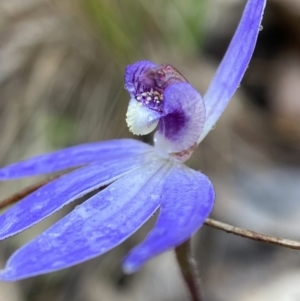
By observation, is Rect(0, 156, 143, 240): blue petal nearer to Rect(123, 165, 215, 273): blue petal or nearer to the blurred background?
Rect(123, 165, 215, 273): blue petal

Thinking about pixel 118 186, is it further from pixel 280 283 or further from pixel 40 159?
pixel 280 283

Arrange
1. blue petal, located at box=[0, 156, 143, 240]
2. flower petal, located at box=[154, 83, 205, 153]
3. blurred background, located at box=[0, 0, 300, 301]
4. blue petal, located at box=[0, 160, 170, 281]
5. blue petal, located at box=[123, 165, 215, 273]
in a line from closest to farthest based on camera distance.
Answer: blue petal, located at box=[123, 165, 215, 273] < blue petal, located at box=[0, 160, 170, 281] < blue petal, located at box=[0, 156, 143, 240] < flower petal, located at box=[154, 83, 205, 153] < blurred background, located at box=[0, 0, 300, 301]

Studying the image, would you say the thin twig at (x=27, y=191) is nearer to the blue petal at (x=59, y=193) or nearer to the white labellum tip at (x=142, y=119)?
the blue petal at (x=59, y=193)

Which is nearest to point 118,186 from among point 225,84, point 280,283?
point 225,84

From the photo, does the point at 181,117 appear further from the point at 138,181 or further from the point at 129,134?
the point at 129,134

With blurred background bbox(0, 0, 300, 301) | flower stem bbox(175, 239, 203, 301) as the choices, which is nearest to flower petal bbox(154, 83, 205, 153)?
flower stem bbox(175, 239, 203, 301)

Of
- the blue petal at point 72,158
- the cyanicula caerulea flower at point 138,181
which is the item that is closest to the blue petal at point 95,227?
the cyanicula caerulea flower at point 138,181

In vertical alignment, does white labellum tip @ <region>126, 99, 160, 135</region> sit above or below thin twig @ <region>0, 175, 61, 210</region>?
above
